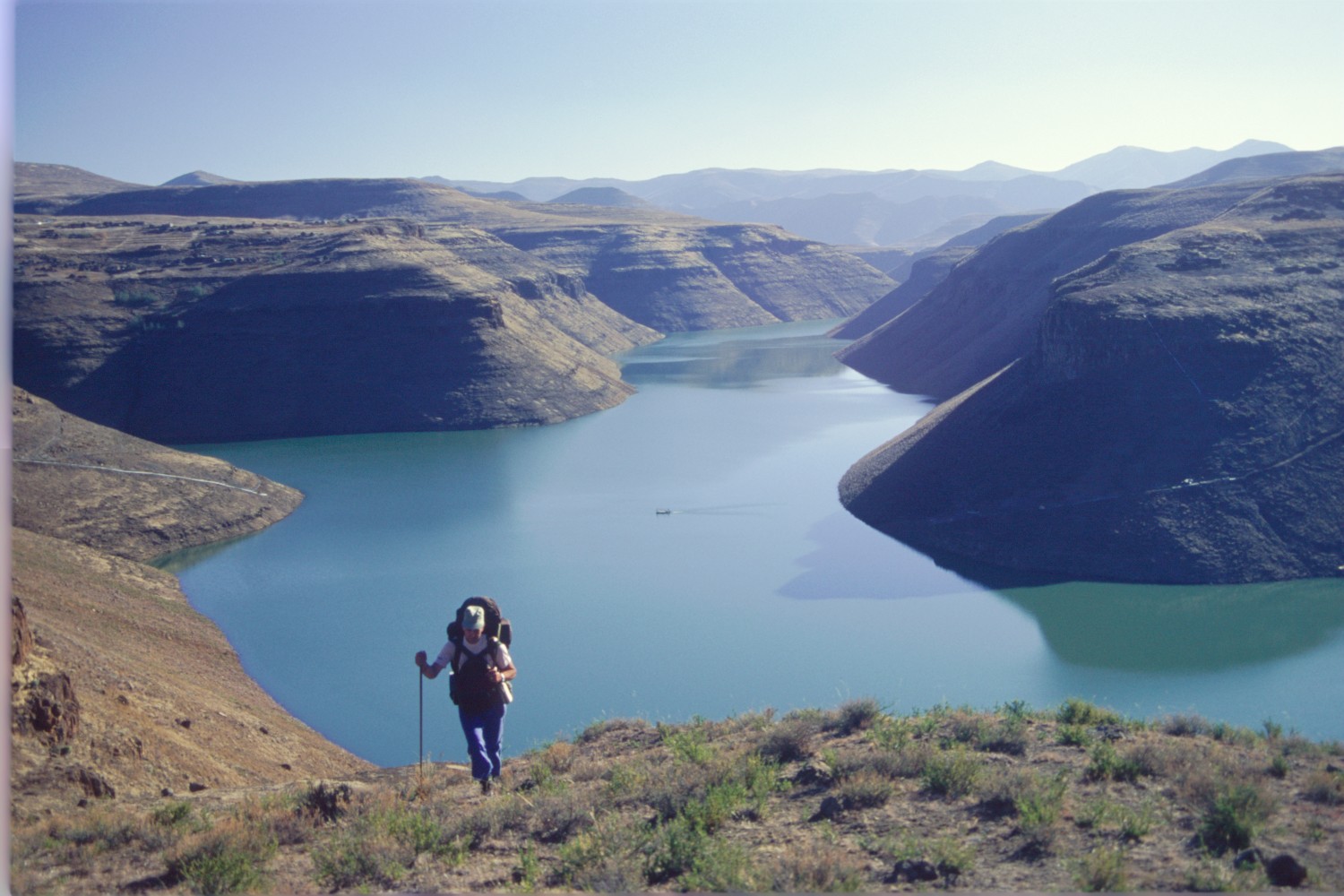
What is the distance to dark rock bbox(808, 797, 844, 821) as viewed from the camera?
7.60 meters

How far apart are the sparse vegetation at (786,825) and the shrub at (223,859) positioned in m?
0.02

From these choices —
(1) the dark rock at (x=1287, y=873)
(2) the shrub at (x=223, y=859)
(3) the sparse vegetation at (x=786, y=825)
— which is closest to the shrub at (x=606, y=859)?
(3) the sparse vegetation at (x=786, y=825)

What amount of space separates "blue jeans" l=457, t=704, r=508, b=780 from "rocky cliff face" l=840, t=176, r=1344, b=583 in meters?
22.6

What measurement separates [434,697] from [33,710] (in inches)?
365

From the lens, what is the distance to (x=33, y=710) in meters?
11.3

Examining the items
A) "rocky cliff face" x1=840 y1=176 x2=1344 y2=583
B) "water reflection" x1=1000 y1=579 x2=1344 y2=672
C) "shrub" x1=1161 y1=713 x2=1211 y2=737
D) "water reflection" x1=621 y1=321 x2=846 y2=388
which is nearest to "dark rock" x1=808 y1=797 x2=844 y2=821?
"shrub" x1=1161 y1=713 x2=1211 y2=737

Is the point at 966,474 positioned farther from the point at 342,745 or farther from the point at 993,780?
the point at 993,780

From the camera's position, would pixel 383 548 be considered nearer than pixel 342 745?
No

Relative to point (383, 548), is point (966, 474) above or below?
above

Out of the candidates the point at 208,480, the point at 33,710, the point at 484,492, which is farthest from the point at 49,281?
the point at 33,710

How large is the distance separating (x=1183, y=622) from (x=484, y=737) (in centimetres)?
2083

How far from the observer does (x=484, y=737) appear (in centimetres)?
886

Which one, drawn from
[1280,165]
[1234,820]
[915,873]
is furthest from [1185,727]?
[1280,165]

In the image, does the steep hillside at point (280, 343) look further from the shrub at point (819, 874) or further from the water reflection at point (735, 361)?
the shrub at point (819, 874)
